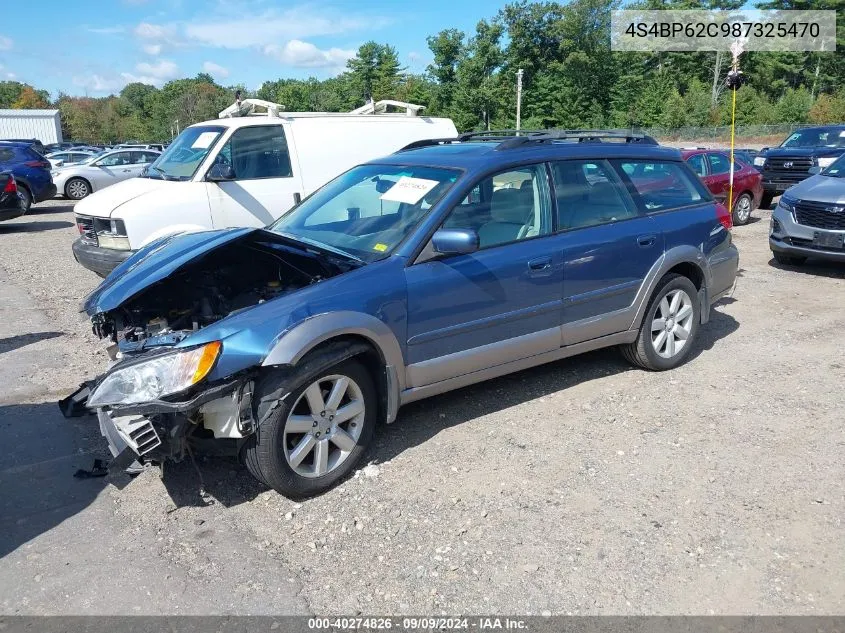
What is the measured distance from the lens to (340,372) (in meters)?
3.76

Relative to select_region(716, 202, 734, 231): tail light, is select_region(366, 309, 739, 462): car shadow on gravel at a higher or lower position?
lower

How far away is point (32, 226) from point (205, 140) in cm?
974

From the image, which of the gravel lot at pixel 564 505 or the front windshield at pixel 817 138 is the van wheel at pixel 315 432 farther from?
the front windshield at pixel 817 138

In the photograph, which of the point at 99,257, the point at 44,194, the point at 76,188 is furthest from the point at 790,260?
the point at 76,188

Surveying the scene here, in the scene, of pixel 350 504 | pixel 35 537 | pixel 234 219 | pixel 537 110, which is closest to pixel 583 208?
pixel 350 504

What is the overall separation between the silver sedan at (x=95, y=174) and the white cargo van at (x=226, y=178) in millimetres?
12961

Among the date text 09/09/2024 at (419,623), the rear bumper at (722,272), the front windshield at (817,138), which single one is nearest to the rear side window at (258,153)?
the rear bumper at (722,272)

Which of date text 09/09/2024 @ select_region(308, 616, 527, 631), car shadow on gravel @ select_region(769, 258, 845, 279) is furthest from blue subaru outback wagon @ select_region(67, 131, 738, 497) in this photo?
car shadow on gravel @ select_region(769, 258, 845, 279)

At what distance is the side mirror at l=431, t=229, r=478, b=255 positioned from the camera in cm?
400

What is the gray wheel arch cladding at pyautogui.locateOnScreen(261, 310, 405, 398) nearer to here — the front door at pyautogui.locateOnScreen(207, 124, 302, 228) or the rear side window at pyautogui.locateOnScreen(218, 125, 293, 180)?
the front door at pyautogui.locateOnScreen(207, 124, 302, 228)

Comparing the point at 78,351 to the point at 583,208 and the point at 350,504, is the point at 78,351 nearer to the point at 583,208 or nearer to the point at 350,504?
the point at 350,504

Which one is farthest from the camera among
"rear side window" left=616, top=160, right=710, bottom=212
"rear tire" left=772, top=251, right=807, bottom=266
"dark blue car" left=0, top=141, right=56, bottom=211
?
"dark blue car" left=0, top=141, right=56, bottom=211

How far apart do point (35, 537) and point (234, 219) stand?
5079 mm

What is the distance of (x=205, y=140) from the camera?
8273 millimetres
